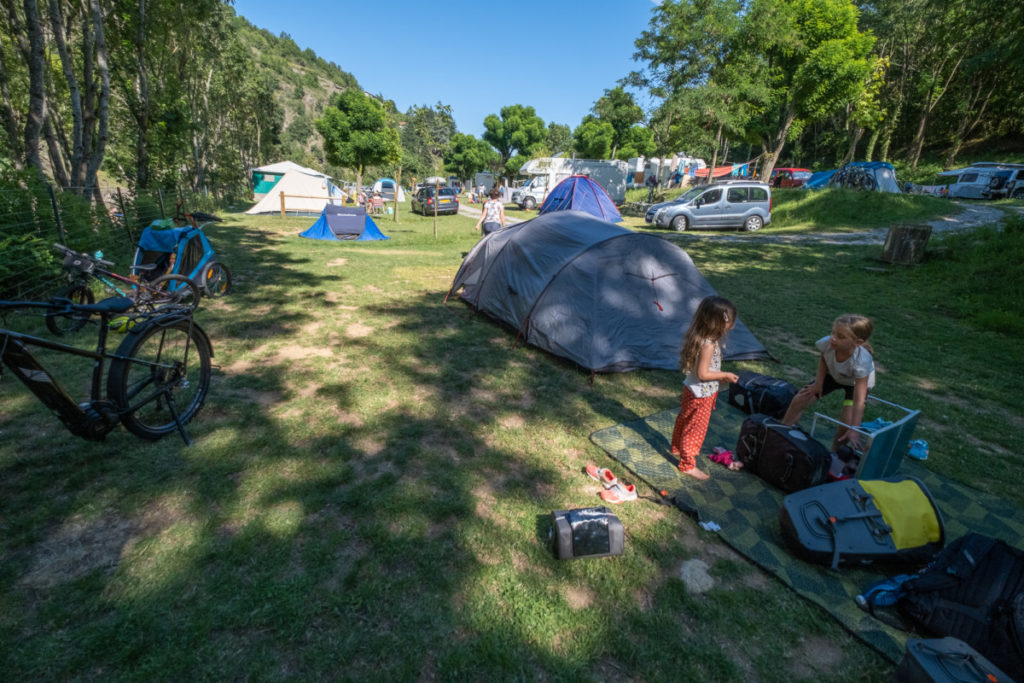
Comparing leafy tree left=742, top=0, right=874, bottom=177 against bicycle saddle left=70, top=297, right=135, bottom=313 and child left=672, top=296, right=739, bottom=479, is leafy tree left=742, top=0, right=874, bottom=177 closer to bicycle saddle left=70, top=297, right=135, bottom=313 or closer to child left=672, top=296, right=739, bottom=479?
child left=672, top=296, right=739, bottom=479

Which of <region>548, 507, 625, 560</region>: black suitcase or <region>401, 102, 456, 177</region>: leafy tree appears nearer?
<region>548, 507, 625, 560</region>: black suitcase

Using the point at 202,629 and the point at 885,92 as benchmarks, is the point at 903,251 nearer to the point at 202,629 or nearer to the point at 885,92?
the point at 202,629

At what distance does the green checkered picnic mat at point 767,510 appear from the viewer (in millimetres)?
2688

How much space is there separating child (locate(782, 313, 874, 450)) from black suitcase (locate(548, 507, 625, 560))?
2.41 metres

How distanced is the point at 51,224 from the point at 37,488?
6509mm

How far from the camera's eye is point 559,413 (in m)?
4.69

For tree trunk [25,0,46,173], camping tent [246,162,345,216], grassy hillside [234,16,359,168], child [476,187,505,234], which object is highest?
grassy hillside [234,16,359,168]

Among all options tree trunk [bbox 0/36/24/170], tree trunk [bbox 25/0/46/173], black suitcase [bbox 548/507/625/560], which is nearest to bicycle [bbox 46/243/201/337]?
tree trunk [bbox 25/0/46/173]

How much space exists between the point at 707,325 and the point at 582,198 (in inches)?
606

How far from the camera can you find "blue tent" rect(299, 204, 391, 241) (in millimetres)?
14961

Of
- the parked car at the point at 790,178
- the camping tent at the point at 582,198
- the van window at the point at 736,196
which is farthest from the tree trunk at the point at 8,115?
the parked car at the point at 790,178

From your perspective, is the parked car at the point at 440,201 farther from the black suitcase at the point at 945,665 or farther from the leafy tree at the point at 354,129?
the black suitcase at the point at 945,665

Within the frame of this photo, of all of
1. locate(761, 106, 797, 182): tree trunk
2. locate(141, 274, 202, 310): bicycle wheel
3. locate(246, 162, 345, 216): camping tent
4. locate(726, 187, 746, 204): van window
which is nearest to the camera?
locate(141, 274, 202, 310): bicycle wheel

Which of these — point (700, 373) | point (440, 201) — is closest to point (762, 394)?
point (700, 373)
